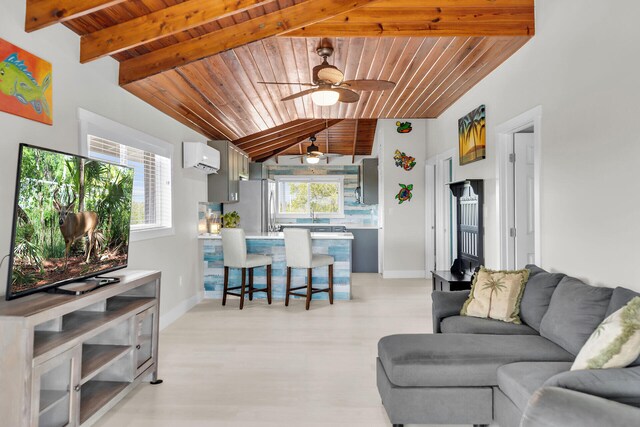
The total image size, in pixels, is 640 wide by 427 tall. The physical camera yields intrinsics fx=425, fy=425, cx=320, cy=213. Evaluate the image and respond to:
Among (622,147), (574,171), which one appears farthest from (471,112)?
(622,147)

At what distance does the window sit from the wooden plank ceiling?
17.2ft

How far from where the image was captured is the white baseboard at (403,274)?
7.10m

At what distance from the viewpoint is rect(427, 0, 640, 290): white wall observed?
2.35 metres

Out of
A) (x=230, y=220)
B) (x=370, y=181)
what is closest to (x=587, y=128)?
(x=230, y=220)

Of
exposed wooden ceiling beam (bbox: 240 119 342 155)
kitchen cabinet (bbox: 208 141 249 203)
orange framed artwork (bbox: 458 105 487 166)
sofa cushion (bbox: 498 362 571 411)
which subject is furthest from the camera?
exposed wooden ceiling beam (bbox: 240 119 342 155)

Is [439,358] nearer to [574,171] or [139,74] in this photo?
[574,171]

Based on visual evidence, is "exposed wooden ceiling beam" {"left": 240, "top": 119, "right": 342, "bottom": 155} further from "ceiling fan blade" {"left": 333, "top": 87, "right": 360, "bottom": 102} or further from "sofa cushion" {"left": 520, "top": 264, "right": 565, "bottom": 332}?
"sofa cushion" {"left": 520, "top": 264, "right": 565, "bottom": 332}

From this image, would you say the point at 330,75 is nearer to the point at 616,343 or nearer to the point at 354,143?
the point at 616,343

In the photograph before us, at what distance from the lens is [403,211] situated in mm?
7086

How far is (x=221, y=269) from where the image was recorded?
18.1 feet

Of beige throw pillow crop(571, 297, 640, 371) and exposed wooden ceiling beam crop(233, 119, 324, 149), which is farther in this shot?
exposed wooden ceiling beam crop(233, 119, 324, 149)

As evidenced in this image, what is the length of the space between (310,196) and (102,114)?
273 inches

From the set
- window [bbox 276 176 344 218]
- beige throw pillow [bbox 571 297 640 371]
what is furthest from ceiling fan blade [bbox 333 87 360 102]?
window [bbox 276 176 344 218]

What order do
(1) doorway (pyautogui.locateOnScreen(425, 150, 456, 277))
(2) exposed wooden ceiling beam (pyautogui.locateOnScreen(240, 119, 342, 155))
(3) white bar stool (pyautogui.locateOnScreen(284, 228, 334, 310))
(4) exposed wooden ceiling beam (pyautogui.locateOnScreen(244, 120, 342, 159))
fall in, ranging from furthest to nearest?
(4) exposed wooden ceiling beam (pyautogui.locateOnScreen(244, 120, 342, 159)) → (2) exposed wooden ceiling beam (pyautogui.locateOnScreen(240, 119, 342, 155)) → (1) doorway (pyautogui.locateOnScreen(425, 150, 456, 277)) → (3) white bar stool (pyautogui.locateOnScreen(284, 228, 334, 310))
